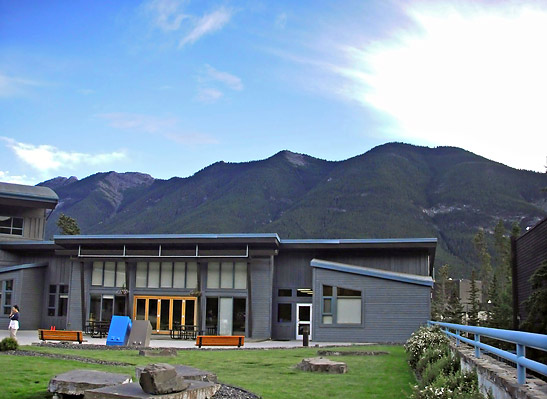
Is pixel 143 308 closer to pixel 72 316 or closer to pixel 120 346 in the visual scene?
pixel 72 316

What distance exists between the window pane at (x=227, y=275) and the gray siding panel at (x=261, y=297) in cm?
114

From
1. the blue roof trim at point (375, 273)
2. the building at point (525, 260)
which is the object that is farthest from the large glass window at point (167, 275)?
the building at point (525, 260)

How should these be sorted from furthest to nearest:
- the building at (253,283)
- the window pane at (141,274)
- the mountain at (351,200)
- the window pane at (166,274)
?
the mountain at (351,200) < the window pane at (141,274) < the window pane at (166,274) < the building at (253,283)

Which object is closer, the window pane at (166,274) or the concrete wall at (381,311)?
the concrete wall at (381,311)

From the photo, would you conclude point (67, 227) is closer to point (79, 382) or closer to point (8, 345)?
point (8, 345)

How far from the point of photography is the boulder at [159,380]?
925 cm

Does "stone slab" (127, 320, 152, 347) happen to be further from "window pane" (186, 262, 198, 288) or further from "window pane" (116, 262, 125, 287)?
"window pane" (116, 262, 125, 287)

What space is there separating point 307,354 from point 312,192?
424 ft

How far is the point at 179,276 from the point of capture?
33750mm

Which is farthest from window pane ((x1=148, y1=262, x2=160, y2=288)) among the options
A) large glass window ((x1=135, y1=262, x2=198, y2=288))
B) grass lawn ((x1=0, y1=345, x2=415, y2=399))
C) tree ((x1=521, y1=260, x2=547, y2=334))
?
tree ((x1=521, y1=260, x2=547, y2=334))

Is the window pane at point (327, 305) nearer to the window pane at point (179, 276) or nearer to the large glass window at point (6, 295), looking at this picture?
the window pane at point (179, 276)

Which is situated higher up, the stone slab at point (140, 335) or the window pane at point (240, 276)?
the window pane at point (240, 276)

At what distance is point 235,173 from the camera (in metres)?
176

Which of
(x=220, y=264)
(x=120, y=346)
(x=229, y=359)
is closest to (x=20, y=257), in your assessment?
(x=220, y=264)
